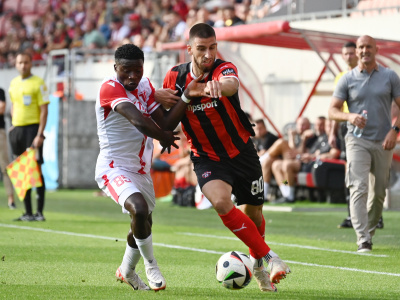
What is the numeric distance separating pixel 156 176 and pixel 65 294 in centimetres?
1314

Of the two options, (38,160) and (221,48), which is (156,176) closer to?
(221,48)

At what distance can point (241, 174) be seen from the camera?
7094 millimetres

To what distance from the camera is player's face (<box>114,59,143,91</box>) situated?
6.88 m

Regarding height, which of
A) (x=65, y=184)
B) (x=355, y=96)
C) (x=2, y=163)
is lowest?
(x=65, y=184)

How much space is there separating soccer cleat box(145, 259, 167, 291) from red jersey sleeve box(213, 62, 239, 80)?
1.56 meters

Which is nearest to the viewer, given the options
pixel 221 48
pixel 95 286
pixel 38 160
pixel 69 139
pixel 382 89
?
pixel 95 286

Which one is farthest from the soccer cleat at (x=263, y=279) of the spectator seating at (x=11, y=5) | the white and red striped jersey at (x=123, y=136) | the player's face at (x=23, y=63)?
the spectator seating at (x=11, y=5)

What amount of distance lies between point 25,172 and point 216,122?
23.1 ft

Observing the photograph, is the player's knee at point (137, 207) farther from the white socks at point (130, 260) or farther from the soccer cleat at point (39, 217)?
the soccer cleat at point (39, 217)

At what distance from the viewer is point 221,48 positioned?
19.0 metres

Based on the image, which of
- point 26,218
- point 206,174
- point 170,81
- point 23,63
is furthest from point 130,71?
point 26,218

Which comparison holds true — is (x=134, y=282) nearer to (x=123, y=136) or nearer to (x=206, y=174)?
(x=206, y=174)

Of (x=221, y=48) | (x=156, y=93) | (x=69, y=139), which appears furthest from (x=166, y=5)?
(x=156, y=93)

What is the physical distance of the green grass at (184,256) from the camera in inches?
272
